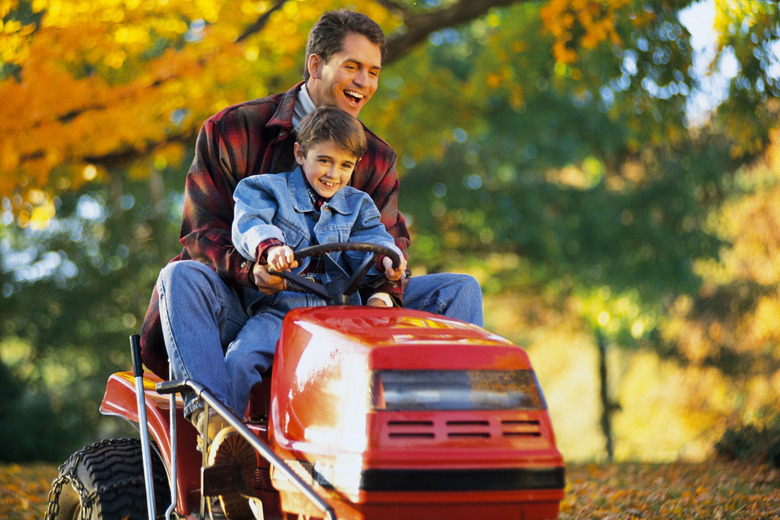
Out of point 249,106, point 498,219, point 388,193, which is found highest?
point 498,219

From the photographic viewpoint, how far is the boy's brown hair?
123 inches

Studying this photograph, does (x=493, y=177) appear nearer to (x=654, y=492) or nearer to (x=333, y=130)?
(x=654, y=492)

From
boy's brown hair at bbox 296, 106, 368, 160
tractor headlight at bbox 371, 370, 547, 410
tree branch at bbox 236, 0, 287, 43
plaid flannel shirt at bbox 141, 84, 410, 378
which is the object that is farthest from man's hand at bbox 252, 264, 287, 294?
tree branch at bbox 236, 0, 287, 43

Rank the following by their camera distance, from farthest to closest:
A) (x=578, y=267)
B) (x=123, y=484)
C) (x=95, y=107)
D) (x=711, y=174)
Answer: (x=711, y=174) → (x=578, y=267) → (x=95, y=107) → (x=123, y=484)

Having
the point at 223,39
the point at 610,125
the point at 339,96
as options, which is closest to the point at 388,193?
the point at 339,96

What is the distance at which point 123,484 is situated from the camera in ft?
11.1

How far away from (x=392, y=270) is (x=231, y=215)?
769mm

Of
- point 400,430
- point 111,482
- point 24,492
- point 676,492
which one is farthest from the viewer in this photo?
point 24,492

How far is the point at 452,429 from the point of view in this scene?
7.75 feet

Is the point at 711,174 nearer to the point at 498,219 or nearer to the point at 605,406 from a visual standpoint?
the point at 498,219

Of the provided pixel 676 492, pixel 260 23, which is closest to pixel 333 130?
pixel 676 492

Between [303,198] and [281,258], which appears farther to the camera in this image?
[303,198]

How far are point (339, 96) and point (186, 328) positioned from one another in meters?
1.19

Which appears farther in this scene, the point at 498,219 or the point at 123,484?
the point at 498,219
